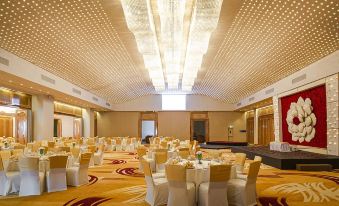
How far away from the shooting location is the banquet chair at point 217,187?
17.3 ft

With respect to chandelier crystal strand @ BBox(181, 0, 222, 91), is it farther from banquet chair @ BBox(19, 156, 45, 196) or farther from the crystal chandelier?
banquet chair @ BBox(19, 156, 45, 196)

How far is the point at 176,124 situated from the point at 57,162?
20.8m

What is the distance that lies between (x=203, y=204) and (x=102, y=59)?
945cm

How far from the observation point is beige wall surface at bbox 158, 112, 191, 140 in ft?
89.9

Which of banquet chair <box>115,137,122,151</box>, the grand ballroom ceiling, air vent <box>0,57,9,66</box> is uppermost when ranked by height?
the grand ballroom ceiling

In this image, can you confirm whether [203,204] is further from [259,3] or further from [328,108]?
[328,108]

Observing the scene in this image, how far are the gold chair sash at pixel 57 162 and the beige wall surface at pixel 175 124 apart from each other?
20.5 metres

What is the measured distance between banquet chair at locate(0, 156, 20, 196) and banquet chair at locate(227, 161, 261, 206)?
14.3 ft

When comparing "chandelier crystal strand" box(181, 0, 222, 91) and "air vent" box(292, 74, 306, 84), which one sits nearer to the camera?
"chandelier crystal strand" box(181, 0, 222, 91)

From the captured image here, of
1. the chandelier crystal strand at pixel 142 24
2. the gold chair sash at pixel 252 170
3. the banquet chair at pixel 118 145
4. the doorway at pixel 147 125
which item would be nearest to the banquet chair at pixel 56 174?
the gold chair sash at pixel 252 170

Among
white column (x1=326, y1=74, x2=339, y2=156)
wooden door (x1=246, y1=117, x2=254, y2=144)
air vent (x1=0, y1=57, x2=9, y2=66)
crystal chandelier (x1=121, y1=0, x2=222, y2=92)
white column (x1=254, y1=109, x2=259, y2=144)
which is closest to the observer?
crystal chandelier (x1=121, y1=0, x2=222, y2=92)

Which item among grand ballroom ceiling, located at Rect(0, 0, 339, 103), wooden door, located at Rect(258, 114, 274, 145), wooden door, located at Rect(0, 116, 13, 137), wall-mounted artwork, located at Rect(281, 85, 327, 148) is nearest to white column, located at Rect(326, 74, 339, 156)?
wall-mounted artwork, located at Rect(281, 85, 327, 148)

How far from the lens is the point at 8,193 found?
662 cm

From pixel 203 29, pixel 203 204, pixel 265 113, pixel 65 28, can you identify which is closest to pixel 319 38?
pixel 203 29
